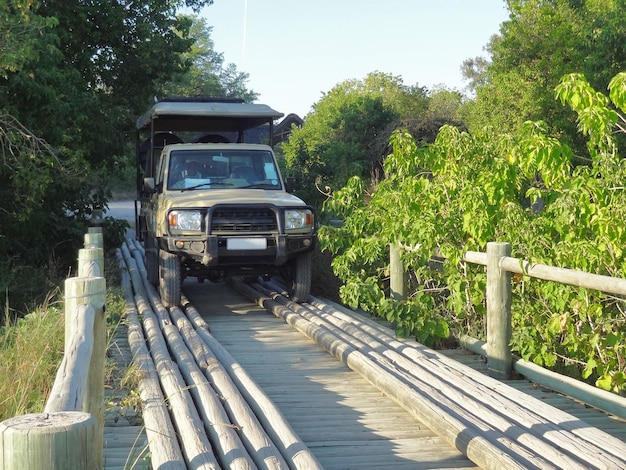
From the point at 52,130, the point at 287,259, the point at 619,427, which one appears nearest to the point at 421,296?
the point at 287,259

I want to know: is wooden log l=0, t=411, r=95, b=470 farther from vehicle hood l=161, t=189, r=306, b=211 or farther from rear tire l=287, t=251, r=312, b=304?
rear tire l=287, t=251, r=312, b=304

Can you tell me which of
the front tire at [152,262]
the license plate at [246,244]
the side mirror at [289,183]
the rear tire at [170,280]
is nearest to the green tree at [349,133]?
the side mirror at [289,183]

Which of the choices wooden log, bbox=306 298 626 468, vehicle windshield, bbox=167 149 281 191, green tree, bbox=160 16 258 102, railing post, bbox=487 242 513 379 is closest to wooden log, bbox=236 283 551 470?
wooden log, bbox=306 298 626 468

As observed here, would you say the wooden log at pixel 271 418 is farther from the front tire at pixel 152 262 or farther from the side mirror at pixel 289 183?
the front tire at pixel 152 262

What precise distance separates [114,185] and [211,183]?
52717 mm

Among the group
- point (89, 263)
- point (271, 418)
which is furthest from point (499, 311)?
point (89, 263)

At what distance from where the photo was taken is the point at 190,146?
11.4 meters

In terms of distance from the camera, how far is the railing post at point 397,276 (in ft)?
29.0

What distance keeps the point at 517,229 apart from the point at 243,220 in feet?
11.9

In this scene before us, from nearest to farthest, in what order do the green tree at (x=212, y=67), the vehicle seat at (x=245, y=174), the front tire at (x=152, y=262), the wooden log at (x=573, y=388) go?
the wooden log at (x=573, y=388) → the vehicle seat at (x=245, y=174) → the front tire at (x=152, y=262) → the green tree at (x=212, y=67)

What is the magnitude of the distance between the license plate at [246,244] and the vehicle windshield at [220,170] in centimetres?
139

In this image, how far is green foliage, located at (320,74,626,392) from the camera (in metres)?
6.70

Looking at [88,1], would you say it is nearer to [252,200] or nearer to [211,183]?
[211,183]

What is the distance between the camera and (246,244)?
9.89 meters
